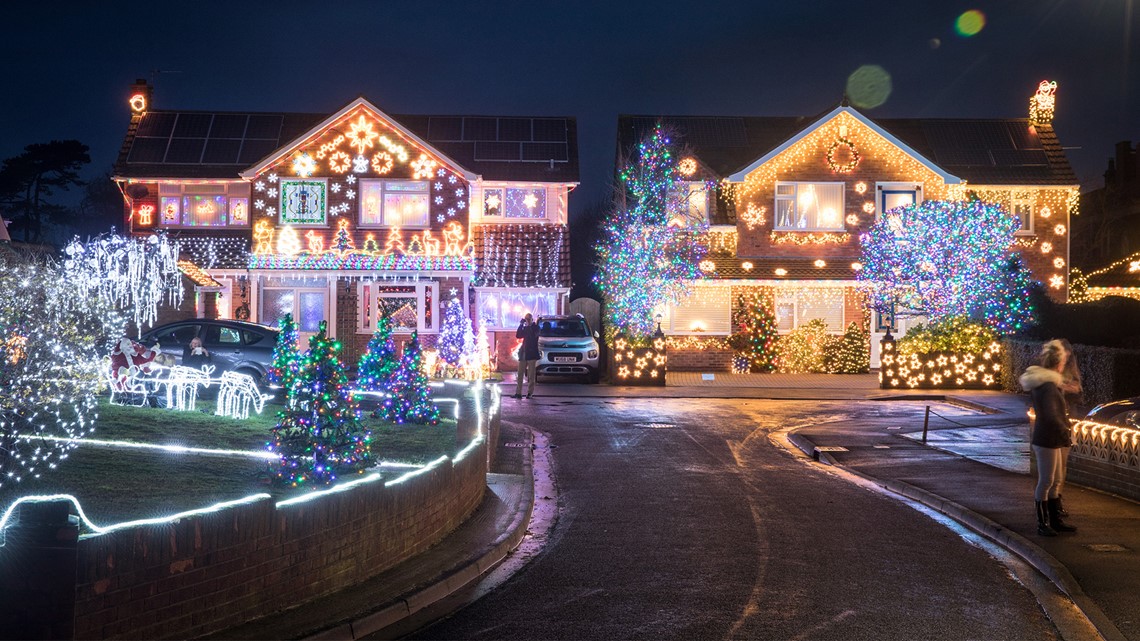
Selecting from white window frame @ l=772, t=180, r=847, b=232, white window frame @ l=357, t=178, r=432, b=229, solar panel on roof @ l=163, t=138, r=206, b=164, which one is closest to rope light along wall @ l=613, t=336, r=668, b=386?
white window frame @ l=772, t=180, r=847, b=232

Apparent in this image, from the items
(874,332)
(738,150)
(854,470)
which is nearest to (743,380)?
(874,332)

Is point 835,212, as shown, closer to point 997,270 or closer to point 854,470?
point 997,270

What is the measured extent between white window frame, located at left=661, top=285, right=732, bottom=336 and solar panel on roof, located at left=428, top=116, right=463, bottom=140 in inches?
374

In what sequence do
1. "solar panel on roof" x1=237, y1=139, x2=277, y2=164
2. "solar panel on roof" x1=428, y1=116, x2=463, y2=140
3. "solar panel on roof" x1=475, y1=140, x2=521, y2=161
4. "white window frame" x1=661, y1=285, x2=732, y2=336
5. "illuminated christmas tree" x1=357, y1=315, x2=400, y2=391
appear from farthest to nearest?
"solar panel on roof" x1=428, y1=116, x2=463, y2=140, "solar panel on roof" x1=475, y1=140, x2=521, y2=161, "solar panel on roof" x1=237, y1=139, x2=277, y2=164, "white window frame" x1=661, y1=285, x2=732, y2=336, "illuminated christmas tree" x1=357, y1=315, x2=400, y2=391

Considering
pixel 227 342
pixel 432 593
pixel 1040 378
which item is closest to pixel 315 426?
pixel 432 593

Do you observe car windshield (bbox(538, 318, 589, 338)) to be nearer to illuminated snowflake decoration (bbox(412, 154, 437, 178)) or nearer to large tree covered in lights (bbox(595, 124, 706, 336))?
large tree covered in lights (bbox(595, 124, 706, 336))

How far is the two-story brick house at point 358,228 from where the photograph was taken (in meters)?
32.7

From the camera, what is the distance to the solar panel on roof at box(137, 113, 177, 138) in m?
35.9

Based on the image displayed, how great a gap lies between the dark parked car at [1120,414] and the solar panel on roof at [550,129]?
25.3m

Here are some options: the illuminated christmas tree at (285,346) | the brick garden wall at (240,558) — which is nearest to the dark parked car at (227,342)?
the illuminated christmas tree at (285,346)

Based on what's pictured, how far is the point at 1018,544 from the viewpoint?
981cm

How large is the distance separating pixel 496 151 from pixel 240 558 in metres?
30.1

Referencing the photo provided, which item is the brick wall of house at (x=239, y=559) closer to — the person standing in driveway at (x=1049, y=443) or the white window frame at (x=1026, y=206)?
the person standing in driveway at (x=1049, y=443)

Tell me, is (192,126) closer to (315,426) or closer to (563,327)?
(563,327)
